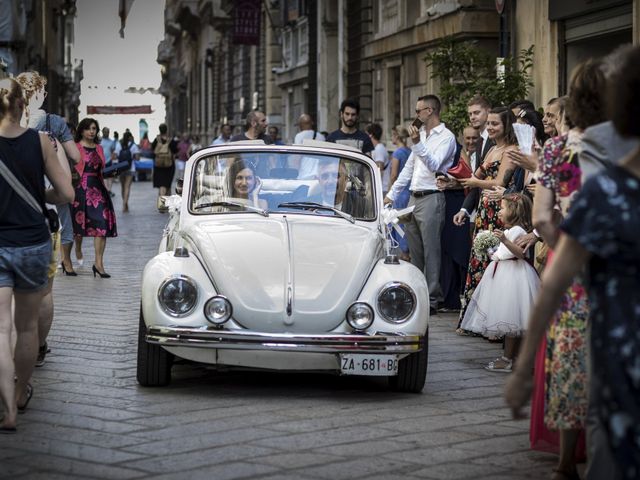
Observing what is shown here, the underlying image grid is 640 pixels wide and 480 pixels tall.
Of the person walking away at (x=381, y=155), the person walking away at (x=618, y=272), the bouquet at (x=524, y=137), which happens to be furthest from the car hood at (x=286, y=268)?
the person walking away at (x=381, y=155)

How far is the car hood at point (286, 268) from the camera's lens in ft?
23.5

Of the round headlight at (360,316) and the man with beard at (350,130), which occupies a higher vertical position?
the man with beard at (350,130)

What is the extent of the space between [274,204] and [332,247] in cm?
82

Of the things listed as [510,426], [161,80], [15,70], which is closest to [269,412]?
[510,426]

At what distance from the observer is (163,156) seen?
29.4m

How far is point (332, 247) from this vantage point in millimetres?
7688

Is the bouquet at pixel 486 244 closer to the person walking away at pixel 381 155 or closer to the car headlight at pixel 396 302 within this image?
the car headlight at pixel 396 302

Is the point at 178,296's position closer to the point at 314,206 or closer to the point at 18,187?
the point at 18,187

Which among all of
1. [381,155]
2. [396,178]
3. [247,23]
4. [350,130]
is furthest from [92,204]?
[247,23]

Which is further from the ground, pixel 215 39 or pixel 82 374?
pixel 215 39

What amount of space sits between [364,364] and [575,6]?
8242 mm

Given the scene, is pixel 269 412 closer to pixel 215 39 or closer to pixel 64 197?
pixel 64 197

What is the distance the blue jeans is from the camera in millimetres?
6309

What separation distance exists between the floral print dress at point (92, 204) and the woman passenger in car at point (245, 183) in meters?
5.90
